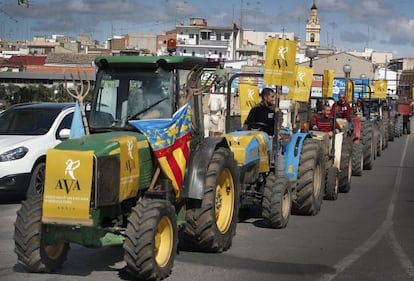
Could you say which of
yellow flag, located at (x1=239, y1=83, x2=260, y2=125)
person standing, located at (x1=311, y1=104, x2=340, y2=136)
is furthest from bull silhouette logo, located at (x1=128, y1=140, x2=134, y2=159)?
person standing, located at (x1=311, y1=104, x2=340, y2=136)

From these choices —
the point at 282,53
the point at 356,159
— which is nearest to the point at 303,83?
the point at 282,53

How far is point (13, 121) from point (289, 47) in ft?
18.8

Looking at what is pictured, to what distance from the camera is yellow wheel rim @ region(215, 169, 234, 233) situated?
27.5ft

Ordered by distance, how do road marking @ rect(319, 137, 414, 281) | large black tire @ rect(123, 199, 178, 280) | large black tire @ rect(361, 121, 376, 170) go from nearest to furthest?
large black tire @ rect(123, 199, 178, 280)
road marking @ rect(319, 137, 414, 281)
large black tire @ rect(361, 121, 376, 170)

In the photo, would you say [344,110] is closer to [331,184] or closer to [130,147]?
[331,184]

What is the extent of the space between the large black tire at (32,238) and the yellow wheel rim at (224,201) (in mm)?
2389

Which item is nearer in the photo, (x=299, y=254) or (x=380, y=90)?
(x=299, y=254)

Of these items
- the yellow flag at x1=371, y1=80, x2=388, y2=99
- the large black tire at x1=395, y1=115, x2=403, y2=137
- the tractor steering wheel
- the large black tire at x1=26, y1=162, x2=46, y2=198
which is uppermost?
the yellow flag at x1=371, y1=80, x2=388, y2=99

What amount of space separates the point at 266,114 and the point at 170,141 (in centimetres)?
422

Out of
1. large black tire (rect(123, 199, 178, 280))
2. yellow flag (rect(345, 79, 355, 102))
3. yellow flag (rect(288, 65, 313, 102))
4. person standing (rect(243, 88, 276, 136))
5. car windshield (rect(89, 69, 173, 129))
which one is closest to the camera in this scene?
large black tire (rect(123, 199, 178, 280))

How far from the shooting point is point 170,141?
23.5 feet

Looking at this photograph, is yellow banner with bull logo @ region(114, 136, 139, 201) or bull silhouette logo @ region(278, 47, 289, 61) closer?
yellow banner with bull logo @ region(114, 136, 139, 201)

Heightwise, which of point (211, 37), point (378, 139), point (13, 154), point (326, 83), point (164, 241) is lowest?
point (378, 139)

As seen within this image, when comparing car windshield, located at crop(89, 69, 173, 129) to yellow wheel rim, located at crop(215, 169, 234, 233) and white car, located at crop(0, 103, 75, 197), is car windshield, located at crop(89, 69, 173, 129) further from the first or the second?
white car, located at crop(0, 103, 75, 197)
